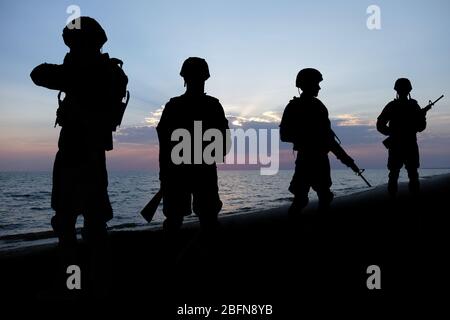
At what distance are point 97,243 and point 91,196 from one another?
1.49 ft

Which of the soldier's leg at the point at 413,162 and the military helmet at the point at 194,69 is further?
the soldier's leg at the point at 413,162

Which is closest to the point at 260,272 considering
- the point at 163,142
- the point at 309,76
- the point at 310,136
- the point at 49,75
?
the point at 163,142

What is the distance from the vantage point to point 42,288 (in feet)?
13.1

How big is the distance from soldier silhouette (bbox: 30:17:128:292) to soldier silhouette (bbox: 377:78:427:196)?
282 inches

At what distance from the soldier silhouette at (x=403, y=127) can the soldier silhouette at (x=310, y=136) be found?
10.8 feet

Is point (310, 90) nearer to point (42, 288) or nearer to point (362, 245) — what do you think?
point (362, 245)

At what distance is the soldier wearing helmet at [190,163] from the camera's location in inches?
176

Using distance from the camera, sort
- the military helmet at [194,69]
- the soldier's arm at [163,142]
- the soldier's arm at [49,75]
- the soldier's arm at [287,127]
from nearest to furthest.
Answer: the soldier's arm at [49,75]
the soldier's arm at [163,142]
the military helmet at [194,69]
the soldier's arm at [287,127]

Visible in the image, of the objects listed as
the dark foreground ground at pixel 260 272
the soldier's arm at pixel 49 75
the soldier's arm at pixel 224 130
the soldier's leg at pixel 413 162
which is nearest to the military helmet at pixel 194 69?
the soldier's arm at pixel 224 130

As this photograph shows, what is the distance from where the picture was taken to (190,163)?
14.7ft

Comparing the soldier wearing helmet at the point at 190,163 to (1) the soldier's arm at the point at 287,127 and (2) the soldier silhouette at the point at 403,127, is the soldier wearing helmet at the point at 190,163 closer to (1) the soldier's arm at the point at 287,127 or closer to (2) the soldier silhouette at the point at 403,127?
(1) the soldier's arm at the point at 287,127

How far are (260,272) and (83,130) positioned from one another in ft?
8.31

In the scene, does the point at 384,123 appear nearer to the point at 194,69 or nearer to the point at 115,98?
the point at 194,69
